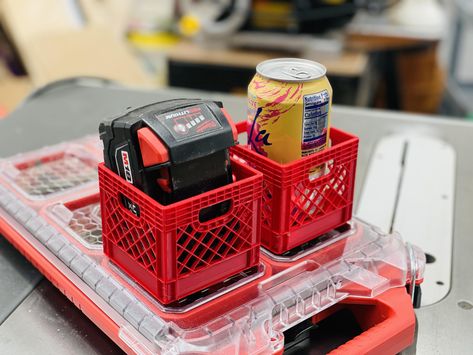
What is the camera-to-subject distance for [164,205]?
1.98 feet

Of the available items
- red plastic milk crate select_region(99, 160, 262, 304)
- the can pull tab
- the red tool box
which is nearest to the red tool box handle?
the red tool box

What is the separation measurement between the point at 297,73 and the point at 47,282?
40cm

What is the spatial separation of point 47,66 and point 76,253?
5.67 feet

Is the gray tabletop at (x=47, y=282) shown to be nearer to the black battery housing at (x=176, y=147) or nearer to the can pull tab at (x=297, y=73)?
the black battery housing at (x=176, y=147)

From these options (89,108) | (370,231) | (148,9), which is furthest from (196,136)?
(148,9)

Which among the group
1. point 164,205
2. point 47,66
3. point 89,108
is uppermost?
point 164,205

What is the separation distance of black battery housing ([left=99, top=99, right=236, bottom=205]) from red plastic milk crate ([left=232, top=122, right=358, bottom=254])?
0.22 ft

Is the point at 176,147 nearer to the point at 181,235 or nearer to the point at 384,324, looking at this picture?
the point at 181,235

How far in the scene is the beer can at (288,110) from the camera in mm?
652

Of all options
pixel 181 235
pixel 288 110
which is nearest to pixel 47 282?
pixel 181 235

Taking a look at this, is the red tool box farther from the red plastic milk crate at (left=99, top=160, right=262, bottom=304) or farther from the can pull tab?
the can pull tab

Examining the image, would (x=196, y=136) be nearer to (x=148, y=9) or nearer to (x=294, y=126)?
(x=294, y=126)

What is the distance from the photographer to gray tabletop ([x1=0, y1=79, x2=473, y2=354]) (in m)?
0.68

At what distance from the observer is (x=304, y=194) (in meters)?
A: 0.70
